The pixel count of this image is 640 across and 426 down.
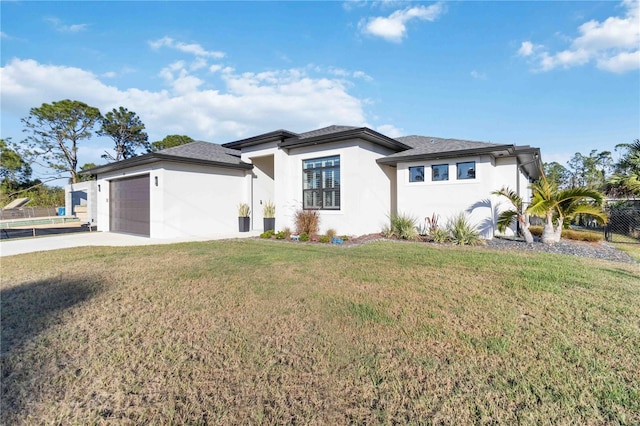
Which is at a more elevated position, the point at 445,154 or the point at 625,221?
the point at 445,154

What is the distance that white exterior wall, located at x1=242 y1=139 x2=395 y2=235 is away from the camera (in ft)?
39.3

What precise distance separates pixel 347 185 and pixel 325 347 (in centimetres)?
924

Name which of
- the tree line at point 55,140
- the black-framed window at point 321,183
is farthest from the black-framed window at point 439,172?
the tree line at point 55,140

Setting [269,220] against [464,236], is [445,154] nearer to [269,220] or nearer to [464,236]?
[464,236]

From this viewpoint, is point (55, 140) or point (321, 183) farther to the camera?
point (55, 140)

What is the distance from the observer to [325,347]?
10.5 feet

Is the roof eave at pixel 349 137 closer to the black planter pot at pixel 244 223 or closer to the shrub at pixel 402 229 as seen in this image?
the shrub at pixel 402 229

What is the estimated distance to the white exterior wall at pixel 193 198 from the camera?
1290 cm

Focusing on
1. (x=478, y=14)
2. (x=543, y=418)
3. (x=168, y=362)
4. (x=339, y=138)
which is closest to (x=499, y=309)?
(x=543, y=418)

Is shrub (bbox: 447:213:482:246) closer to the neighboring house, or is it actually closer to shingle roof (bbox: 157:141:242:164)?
the neighboring house

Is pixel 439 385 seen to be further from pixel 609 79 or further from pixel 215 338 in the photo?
pixel 609 79

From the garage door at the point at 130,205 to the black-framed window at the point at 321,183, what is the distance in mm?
7654

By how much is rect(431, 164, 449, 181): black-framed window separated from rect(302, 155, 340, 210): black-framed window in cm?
432

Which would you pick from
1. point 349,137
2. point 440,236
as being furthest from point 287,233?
point 440,236
